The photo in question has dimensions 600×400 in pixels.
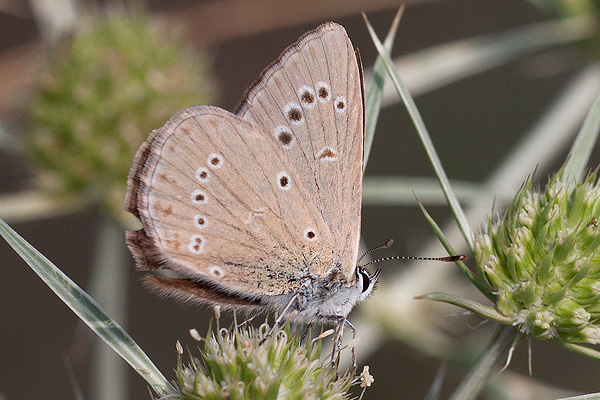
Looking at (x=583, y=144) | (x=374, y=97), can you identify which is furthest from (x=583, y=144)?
(x=374, y=97)

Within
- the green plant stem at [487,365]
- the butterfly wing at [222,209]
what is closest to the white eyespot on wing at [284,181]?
the butterfly wing at [222,209]

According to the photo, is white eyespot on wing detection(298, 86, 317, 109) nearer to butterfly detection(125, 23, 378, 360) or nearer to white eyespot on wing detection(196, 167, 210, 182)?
butterfly detection(125, 23, 378, 360)

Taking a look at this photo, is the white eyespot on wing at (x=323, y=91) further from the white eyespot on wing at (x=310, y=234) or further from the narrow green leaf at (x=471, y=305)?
the narrow green leaf at (x=471, y=305)

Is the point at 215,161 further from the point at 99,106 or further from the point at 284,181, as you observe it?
the point at 99,106

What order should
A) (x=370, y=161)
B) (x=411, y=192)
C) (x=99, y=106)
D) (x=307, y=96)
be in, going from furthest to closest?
1. (x=370, y=161)
2. (x=99, y=106)
3. (x=411, y=192)
4. (x=307, y=96)

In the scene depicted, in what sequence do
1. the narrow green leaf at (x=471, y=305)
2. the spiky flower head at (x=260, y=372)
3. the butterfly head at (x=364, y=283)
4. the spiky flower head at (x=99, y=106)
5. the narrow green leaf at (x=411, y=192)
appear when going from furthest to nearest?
1. the spiky flower head at (x=99, y=106)
2. the narrow green leaf at (x=411, y=192)
3. the butterfly head at (x=364, y=283)
4. the spiky flower head at (x=260, y=372)
5. the narrow green leaf at (x=471, y=305)

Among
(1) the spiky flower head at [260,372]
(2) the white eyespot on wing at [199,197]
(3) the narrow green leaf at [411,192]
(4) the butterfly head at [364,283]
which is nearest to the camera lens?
(1) the spiky flower head at [260,372]

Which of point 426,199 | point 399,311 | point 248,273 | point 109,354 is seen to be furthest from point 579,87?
point 109,354
